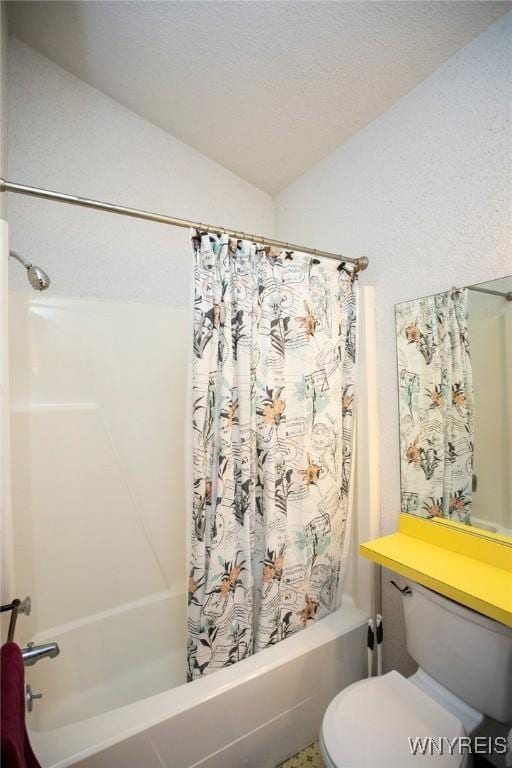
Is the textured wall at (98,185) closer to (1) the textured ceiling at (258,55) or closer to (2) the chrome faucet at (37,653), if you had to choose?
(1) the textured ceiling at (258,55)

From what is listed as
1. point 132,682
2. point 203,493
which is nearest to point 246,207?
point 203,493

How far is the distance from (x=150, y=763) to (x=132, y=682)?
0.68 meters

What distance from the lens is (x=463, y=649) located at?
3.37 ft

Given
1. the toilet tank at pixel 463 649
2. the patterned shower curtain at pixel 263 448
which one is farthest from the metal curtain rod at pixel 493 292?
the toilet tank at pixel 463 649

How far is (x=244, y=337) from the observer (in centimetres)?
123

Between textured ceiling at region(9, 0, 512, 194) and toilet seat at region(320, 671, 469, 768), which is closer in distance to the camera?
toilet seat at region(320, 671, 469, 768)

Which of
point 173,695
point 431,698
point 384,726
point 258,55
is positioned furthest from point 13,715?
point 258,55

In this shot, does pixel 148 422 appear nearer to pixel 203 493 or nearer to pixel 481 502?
pixel 203 493

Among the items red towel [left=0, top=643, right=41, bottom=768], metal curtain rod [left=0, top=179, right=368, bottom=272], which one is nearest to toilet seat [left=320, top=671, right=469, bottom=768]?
red towel [left=0, top=643, right=41, bottom=768]

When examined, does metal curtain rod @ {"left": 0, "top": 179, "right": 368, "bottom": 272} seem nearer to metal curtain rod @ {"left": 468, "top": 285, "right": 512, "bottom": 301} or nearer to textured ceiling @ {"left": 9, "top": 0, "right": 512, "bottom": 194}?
metal curtain rod @ {"left": 468, "top": 285, "right": 512, "bottom": 301}

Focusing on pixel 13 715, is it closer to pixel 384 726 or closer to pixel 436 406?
pixel 384 726

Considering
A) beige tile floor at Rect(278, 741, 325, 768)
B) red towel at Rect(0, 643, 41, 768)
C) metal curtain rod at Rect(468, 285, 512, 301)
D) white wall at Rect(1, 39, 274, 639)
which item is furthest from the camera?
white wall at Rect(1, 39, 274, 639)

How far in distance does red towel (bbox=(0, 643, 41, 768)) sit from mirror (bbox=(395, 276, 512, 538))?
52.3 inches

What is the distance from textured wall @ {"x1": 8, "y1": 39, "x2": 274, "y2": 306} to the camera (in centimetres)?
147
